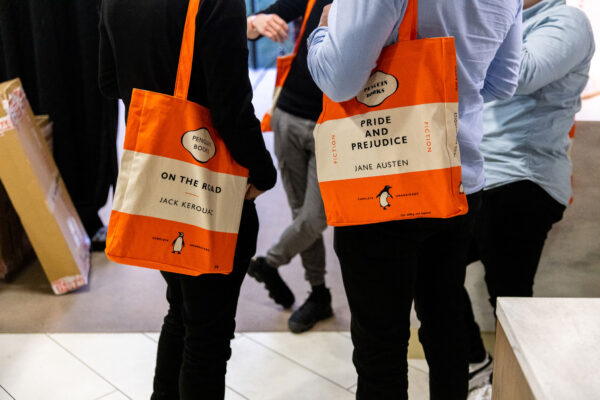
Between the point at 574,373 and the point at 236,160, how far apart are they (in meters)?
0.75

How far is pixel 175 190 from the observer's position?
1.18 metres

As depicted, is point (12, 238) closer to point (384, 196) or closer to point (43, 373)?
point (43, 373)

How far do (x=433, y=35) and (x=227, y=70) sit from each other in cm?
38

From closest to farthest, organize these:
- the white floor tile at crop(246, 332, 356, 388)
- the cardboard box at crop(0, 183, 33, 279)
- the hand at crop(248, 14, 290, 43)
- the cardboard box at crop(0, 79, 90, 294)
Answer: the hand at crop(248, 14, 290, 43)
the white floor tile at crop(246, 332, 356, 388)
the cardboard box at crop(0, 79, 90, 294)
the cardboard box at crop(0, 183, 33, 279)

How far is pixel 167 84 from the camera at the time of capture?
1153 mm

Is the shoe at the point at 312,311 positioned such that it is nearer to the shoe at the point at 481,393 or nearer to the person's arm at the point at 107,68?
the shoe at the point at 481,393

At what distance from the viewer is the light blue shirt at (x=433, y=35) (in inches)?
38.3

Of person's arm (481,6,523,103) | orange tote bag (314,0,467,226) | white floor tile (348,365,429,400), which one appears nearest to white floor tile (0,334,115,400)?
white floor tile (348,365,429,400)

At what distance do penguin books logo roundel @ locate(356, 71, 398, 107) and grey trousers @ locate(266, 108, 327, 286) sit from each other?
0.79m

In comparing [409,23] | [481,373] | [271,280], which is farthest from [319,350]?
[409,23]

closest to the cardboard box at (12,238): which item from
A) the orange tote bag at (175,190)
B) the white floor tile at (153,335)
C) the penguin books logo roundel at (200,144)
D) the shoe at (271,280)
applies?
the white floor tile at (153,335)

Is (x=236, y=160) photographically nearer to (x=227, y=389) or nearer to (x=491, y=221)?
(x=491, y=221)

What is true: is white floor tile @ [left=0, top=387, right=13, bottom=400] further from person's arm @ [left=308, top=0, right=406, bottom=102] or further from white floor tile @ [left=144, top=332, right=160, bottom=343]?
person's arm @ [left=308, top=0, right=406, bottom=102]

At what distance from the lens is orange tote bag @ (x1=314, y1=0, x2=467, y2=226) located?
40.5 inches
